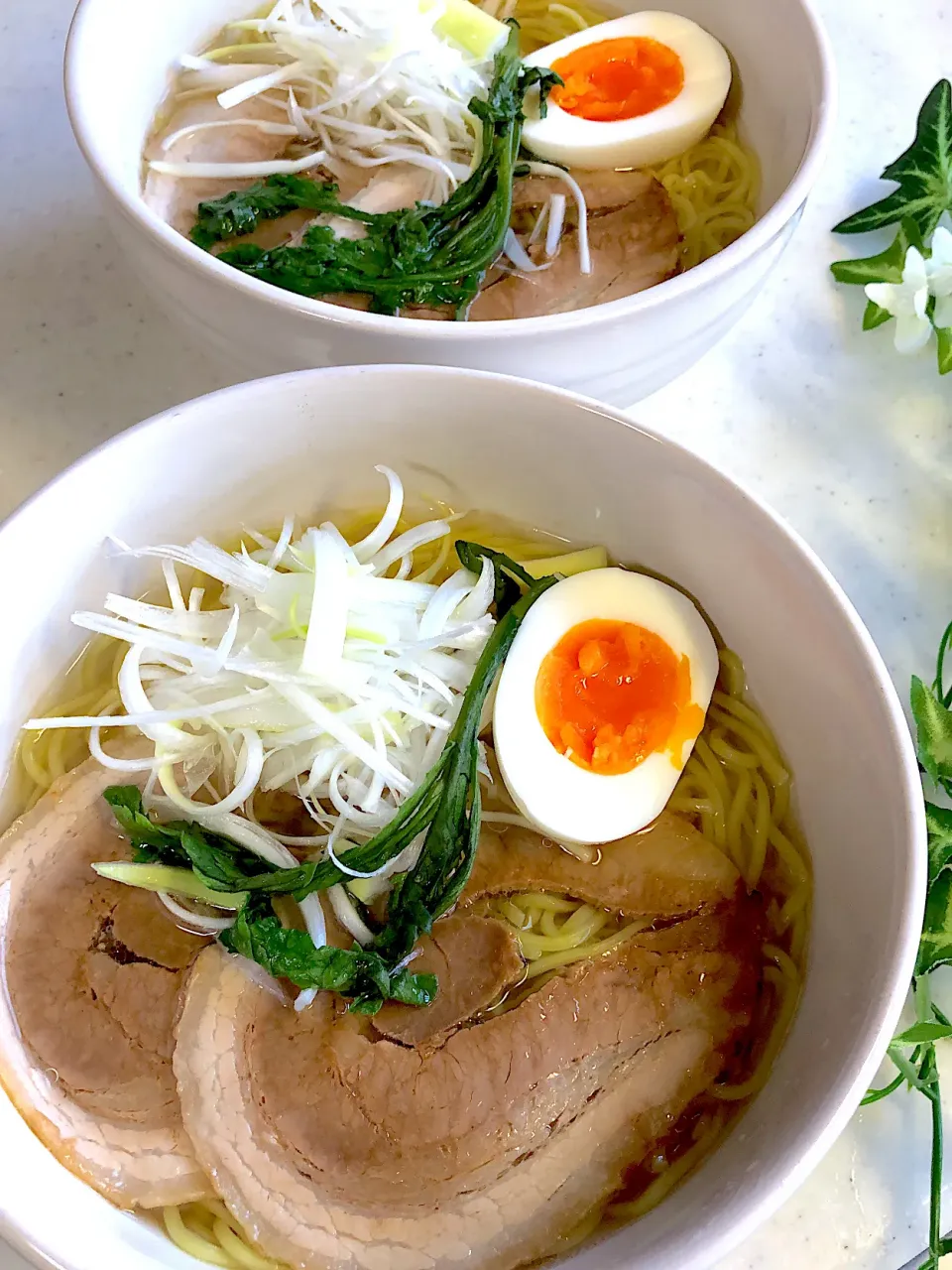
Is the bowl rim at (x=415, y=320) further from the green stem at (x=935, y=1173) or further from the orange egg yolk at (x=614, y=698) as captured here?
the green stem at (x=935, y=1173)

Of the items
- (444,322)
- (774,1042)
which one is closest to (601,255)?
(444,322)

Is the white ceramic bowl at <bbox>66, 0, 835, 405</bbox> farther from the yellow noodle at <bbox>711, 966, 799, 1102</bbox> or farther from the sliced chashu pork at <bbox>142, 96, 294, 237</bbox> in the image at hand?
the yellow noodle at <bbox>711, 966, 799, 1102</bbox>

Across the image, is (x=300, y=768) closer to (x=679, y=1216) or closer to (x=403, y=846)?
(x=403, y=846)

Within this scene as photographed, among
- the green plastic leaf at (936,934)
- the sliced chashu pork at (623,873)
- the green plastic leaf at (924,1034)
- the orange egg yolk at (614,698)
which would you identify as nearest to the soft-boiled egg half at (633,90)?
the orange egg yolk at (614,698)

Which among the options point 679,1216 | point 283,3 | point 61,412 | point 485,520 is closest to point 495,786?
point 485,520

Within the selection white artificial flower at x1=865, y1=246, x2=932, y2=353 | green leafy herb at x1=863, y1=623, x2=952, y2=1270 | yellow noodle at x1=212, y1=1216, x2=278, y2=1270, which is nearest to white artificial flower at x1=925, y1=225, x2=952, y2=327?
white artificial flower at x1=865, y1=246, x2=932, y2=353

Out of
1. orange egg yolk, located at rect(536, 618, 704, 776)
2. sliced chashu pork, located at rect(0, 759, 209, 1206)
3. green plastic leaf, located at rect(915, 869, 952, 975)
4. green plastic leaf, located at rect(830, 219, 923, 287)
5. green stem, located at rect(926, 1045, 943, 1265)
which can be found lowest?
green stem, located at rect(926, 1045, 943, 1265)

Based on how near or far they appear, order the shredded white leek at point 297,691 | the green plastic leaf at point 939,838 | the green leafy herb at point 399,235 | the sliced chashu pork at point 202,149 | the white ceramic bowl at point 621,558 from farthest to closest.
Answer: the sliced chashu pork at point 202,149 → the green leafy herb at point 399,235 → the green plastic leaf at point 939,838 → the shredded white leek at point 297,691 → the white ceramic bowl at point 621,558

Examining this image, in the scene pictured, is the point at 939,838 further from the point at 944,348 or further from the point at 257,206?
the point at 257,206
